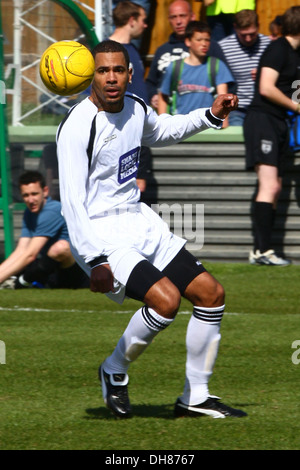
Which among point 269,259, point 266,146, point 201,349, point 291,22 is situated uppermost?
point 291,22

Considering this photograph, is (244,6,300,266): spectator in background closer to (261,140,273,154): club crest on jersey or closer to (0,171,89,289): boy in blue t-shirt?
(261,140,273,154): club crest on jersey

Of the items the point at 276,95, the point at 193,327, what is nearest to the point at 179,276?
the point at 193,327

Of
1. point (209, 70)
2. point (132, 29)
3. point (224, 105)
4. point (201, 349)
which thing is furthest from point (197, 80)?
point (201, 349)

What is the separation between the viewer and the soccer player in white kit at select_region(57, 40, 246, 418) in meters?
5.42

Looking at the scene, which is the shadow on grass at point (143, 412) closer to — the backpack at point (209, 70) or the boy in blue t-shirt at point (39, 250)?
the boy in blue t-shirt at point (39, 250)

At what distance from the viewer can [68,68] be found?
5.88 metres

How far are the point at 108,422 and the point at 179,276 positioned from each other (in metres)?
0.92

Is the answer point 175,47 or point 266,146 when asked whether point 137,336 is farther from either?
point 175,47

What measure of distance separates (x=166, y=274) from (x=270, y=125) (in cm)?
545

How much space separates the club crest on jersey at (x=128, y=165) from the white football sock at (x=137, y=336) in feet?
2.51

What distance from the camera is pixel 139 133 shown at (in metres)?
5.79

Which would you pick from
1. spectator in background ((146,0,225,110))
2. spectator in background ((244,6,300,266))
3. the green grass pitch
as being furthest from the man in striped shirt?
the green grass pitch

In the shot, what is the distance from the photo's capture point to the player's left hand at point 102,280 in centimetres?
529

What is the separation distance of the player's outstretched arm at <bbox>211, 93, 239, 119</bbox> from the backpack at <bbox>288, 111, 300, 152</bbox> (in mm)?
5058
